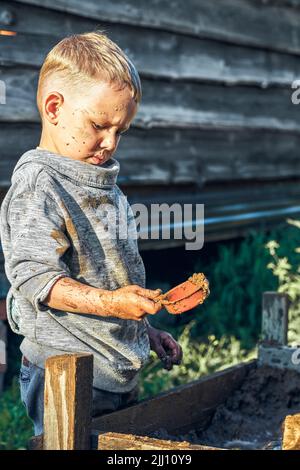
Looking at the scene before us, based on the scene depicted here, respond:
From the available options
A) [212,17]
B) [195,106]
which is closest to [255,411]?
[195,106]

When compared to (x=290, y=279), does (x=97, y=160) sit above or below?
below

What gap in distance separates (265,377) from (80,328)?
1.42 metres

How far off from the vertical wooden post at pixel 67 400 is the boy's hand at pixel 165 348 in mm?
607

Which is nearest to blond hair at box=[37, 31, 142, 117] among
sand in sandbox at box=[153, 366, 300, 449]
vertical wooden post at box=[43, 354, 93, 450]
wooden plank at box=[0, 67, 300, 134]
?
vertical wooden post at box=[43, 354, 93, 450]

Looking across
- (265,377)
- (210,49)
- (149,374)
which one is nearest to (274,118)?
(210,49)

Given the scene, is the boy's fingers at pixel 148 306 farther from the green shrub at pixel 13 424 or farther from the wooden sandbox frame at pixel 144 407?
the green shrub at pixel 13 424

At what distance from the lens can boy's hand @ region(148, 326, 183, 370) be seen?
2.56m

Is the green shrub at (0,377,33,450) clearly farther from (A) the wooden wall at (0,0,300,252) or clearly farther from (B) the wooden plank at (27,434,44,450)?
(B) the wooden plank at (27,434,44,450)

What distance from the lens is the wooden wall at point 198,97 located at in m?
4.31

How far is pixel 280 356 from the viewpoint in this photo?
3.50m

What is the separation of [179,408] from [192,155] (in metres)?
2.77

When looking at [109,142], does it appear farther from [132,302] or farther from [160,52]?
[160,52]

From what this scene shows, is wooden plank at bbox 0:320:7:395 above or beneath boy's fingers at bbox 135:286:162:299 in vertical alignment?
above

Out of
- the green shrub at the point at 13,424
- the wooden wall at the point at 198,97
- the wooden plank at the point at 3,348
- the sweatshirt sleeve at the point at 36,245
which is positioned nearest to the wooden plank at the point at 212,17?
the wooden wall at the point at 198,97
